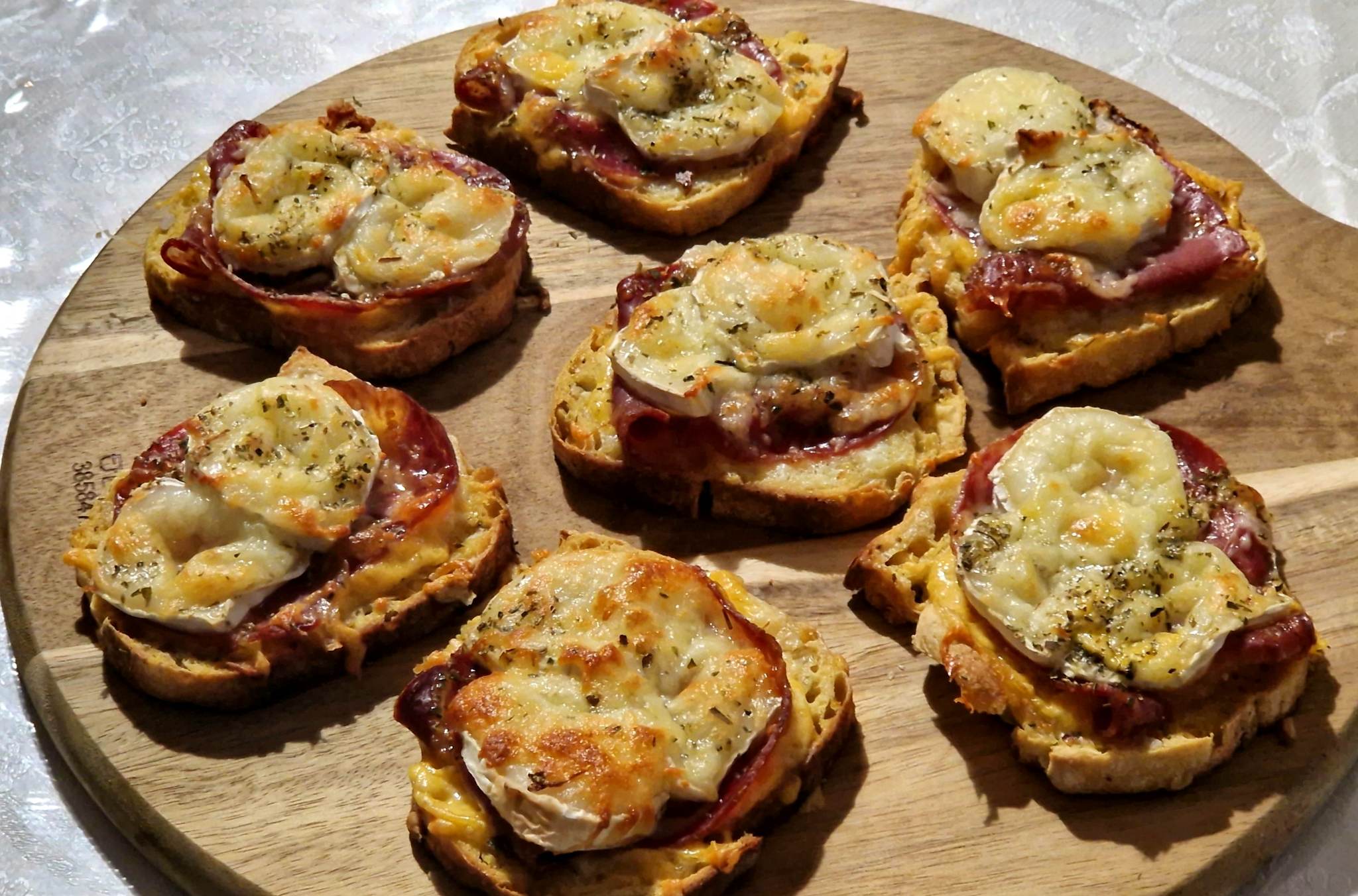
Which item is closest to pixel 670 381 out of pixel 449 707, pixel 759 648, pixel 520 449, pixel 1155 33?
pixel 520 449

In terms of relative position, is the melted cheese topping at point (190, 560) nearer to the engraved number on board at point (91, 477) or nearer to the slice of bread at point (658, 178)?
the engraved number on board at point (91, 477)

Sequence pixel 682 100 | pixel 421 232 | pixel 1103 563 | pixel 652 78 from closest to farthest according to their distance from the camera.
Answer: pixel 1103 563
pixel 421 232
pixel 652 78
pixel 682 100

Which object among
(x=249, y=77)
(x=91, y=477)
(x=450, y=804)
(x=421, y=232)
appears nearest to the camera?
(x=450, y=804)

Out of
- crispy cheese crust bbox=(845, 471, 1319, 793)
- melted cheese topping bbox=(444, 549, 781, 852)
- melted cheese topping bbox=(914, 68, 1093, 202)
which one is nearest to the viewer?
melted cheese topping bbox=(444, 549, 781, 852)

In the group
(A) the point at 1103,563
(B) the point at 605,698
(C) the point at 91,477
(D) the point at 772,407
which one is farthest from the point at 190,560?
(A) the point at 1103,563

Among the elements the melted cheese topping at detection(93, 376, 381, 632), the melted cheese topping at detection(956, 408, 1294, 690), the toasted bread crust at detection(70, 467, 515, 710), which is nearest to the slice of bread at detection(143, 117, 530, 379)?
the melted cheese topping at detection(93, 376, 381, 632)

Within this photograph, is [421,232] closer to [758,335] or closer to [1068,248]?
[758,335]

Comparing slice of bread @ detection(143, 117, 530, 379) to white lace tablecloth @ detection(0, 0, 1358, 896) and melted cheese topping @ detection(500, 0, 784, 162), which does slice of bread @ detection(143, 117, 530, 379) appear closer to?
melted cheese topping @ detection(500, 0, 784, 162)

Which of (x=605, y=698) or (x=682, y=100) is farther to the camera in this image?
(x=682, y=100)
